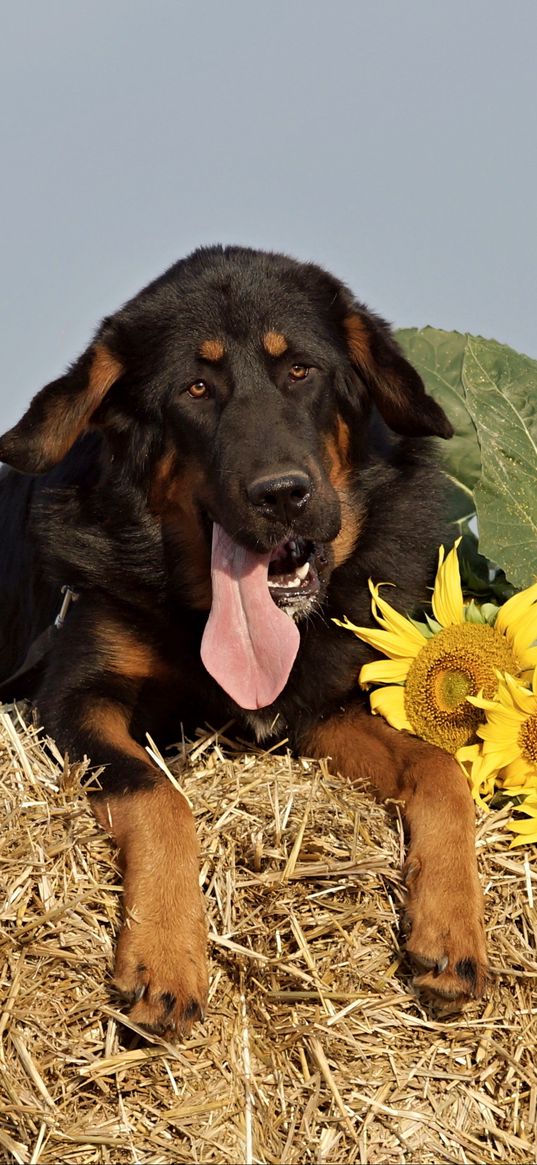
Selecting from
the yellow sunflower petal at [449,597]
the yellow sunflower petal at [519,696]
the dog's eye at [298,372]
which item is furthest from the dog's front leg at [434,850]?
the dog's eye at [298,372]

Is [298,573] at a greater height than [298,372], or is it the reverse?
[298,372]

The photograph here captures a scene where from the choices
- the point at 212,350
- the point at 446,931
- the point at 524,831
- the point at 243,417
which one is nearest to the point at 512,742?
the point at 524,831

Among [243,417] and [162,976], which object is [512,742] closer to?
[162,976]

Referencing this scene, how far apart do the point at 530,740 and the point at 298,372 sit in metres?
1.44

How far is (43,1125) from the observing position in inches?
111

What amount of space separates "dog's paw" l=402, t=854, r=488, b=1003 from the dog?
292 millimetres

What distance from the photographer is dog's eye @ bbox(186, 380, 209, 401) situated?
4039 millimetres

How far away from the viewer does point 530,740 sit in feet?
11.2

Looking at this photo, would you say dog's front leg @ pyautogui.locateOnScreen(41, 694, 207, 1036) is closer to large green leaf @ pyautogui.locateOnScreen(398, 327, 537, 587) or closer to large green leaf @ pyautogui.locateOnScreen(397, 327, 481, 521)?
large green leaf @ pyautogui.locateOnScreen(398, 327, 537, 587)

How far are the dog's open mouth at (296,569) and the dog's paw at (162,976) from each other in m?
1.27

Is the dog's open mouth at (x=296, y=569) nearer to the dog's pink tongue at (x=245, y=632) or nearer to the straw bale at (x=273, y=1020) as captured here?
the dog's pink tongue at (x=245, y=632)

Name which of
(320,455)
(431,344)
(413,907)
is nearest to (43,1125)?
(413,907)

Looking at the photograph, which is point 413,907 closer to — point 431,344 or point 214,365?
point 214,365

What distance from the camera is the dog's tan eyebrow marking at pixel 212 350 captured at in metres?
4.02
